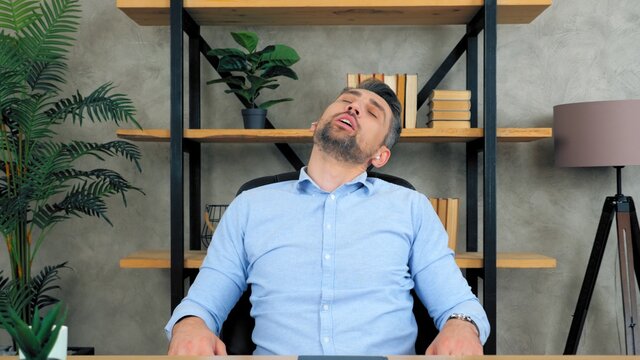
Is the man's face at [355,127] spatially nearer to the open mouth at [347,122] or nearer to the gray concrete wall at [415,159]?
the open mouth at [347,122]

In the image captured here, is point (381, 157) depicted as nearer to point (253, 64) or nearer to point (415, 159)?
point (253, 64)

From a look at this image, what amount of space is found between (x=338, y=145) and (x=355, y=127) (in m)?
0.08

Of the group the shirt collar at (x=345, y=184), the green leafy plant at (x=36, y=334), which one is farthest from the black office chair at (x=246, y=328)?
the green leafy plant at (x=36, y=334)

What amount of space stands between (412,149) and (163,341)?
1434 mm

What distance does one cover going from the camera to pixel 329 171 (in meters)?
1.68

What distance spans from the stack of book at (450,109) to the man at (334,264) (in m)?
0.69

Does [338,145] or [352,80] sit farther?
[352,80]

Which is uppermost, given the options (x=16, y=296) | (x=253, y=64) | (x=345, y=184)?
(x=253, y=64)

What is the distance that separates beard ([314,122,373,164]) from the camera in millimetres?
1661

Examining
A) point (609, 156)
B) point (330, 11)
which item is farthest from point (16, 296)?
point (609, 156)

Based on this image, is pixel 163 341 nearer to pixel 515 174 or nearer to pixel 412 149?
pixel 412 149

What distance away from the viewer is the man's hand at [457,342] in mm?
1301

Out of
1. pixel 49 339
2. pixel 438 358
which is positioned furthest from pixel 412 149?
pixel 49 339

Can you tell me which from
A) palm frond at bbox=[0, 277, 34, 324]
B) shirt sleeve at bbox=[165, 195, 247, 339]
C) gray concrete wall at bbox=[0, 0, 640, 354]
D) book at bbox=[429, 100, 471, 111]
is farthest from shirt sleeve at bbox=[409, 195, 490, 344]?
palm frond at bbox=[0, 277, 34, 324]
